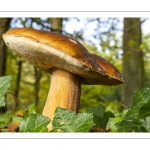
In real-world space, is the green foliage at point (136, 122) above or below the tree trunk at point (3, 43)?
below

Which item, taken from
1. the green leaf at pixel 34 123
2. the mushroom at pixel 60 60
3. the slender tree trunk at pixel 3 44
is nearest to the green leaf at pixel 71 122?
the green leaf at pixel 34 123

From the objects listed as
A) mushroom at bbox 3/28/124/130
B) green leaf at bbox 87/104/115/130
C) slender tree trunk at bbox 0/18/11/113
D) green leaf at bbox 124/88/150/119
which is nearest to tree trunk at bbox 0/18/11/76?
slender tree trunk at bbox 0/18/11/113

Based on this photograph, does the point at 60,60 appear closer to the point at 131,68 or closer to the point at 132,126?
the point at 132,126

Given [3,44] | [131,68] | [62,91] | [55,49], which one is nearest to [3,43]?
[3,44]

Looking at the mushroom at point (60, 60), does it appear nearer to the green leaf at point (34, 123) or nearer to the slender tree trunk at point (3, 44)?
the green leaf at point (34, 123)
